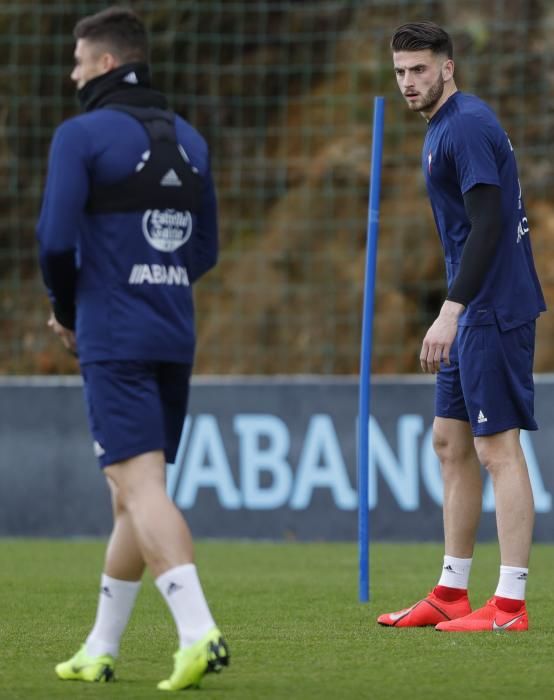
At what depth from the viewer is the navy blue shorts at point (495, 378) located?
548 cm

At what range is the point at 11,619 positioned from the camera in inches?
234

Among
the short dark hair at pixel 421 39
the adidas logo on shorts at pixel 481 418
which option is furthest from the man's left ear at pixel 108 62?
the adidas logo on shorts at pixel 481 418

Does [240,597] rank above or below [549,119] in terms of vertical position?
below

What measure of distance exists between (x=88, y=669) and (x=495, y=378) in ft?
6.10

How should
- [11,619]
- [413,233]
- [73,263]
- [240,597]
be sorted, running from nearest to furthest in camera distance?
[73,263]
[11,619]
[240,597]
[413,233]

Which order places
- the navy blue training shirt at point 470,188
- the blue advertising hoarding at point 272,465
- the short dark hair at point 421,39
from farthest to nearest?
the blue advertising hoarding at point 272,465
the short dark hair at point 421,39
the navy blue training shirt at point 470,188

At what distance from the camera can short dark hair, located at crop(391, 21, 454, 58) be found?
5.53 metres

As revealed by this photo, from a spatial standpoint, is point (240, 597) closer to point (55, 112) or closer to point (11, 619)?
point (11, 619)

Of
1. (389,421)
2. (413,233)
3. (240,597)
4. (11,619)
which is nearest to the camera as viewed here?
(11,619)

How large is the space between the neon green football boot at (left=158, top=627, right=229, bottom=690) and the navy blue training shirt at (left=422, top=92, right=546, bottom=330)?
186cm

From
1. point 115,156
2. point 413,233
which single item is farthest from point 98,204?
point 413,233

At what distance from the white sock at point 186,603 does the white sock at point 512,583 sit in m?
1.60

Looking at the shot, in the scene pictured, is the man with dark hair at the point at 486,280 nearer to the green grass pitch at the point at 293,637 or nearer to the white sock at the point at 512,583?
the white sock at the point at 512,583

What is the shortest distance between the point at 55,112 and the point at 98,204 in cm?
1088
